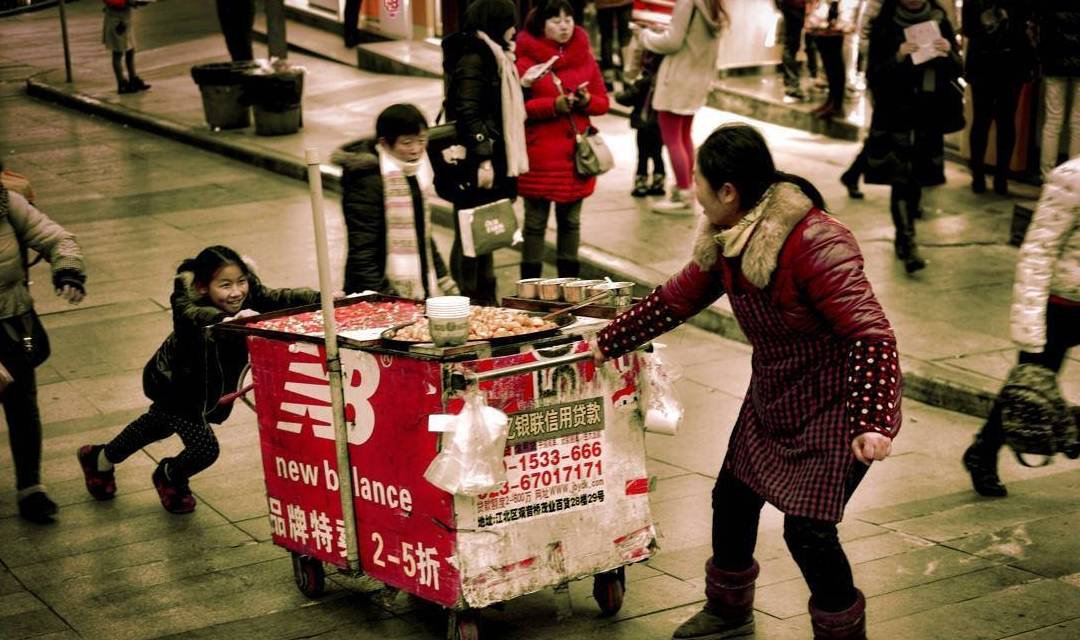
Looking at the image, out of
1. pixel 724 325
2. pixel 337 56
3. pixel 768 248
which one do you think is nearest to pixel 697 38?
pixel 724 325

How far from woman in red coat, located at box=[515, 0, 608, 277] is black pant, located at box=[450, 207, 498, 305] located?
0.76ft

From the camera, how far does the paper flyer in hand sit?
8.93 m

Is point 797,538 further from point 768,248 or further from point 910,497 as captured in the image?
point 910,497

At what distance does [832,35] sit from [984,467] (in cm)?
768

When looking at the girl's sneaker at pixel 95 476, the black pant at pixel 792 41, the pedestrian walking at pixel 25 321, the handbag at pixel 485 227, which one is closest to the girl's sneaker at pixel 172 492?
the girl's sneaker at pixel 95 476

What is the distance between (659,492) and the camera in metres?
6.23

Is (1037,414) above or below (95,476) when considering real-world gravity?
above

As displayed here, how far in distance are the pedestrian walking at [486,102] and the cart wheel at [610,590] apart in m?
3.41

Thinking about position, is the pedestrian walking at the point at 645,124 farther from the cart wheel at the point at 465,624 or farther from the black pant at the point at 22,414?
the cart wheel at the point at 465,624

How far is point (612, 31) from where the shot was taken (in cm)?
1611

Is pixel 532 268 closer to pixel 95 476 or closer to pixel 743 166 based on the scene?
pixel 95 476

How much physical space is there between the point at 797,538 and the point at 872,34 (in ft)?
18.6

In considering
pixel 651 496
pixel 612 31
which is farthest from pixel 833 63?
pixel 651 496

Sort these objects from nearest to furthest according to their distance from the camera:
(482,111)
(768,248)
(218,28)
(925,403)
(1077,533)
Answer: (768,248)
(1077,533)
(925,403)
(482,111)
(218,28)
